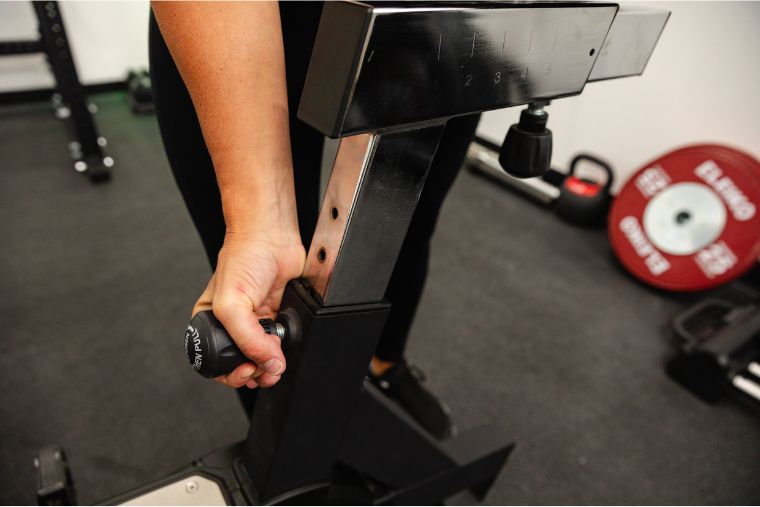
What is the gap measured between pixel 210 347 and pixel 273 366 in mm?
63

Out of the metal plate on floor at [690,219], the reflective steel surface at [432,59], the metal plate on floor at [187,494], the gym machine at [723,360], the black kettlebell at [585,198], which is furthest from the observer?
the black kettlebell at [585,198]

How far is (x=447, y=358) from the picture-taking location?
1.20 m

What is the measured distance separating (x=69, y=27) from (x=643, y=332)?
292cm

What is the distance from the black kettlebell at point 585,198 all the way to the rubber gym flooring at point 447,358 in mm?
57

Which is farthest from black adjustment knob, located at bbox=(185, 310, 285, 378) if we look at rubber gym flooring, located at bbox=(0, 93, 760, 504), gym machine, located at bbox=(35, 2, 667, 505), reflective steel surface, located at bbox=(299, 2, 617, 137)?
rubber gym flooring, located at bbox=(0, 93, 760, 504)

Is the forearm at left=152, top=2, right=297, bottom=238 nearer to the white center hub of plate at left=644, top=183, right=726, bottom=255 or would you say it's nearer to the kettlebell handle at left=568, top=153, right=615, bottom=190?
the white center hub of plate at left=644, top=183, right=726, bottom=255

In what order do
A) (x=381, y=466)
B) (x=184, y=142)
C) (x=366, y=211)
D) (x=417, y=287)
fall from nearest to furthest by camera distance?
(x=366, y=211) → (x=184, y=142) → (x=381, y=466) → (x=417, y=287)

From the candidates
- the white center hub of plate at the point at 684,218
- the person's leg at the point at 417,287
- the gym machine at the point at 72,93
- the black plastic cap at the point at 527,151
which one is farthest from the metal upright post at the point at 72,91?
the white center hub of plate at the point at 684,218

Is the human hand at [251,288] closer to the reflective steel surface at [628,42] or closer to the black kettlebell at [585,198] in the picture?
the reflective steel surface at [628,42]

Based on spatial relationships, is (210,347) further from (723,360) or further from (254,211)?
(723,360)

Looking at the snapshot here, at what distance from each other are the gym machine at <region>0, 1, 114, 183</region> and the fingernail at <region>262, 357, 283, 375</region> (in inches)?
68.6

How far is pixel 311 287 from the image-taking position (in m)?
0.43

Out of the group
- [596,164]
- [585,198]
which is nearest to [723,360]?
[585,198]

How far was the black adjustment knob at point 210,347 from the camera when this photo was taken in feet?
1.17
